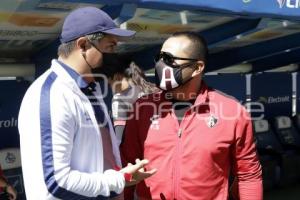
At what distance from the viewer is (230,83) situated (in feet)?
19.2

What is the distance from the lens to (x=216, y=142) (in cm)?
193

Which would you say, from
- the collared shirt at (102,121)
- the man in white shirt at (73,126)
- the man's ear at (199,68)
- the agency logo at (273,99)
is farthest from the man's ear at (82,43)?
the agency logo at (273,99)

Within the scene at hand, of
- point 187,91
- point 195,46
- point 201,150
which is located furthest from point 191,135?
point 195,46

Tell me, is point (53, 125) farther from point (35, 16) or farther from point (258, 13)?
point (258, 13)

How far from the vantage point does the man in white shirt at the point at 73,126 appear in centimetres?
155

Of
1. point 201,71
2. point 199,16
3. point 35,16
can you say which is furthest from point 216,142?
point 199,16

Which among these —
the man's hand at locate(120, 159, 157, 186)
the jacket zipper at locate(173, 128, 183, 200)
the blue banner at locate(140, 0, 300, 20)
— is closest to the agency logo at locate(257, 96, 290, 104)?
the blue banner at locate(140, 0, 300, 20)

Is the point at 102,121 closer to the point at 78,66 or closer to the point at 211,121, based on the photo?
the point at 78,66

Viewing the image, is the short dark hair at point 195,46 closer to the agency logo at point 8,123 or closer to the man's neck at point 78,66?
the man's neck at point 78,66

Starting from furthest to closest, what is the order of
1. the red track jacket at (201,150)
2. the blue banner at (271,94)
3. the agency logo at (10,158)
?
the blue banner at (271,94), the agency logo at (10,158), the red track jacket at (201,150)

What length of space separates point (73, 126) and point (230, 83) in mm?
4433

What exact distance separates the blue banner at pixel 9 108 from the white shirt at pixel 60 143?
2.13m

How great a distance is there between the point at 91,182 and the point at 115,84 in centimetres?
195

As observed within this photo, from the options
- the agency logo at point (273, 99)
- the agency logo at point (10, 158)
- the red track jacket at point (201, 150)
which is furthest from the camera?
the agency logo at point (273, 99)
